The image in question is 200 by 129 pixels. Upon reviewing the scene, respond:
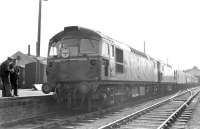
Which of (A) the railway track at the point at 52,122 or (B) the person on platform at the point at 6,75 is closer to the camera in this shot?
(A) the railway track at the point at 52,122

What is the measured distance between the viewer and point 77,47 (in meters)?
12.3

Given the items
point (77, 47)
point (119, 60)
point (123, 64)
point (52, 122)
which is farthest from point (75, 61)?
point (123, 64)

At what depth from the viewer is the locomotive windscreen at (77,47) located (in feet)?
39.8

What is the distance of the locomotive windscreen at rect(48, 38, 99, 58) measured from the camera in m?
12.1

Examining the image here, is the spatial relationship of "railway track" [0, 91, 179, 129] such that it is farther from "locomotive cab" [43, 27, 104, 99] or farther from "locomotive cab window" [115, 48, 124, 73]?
"locomotive cab window" [115, 48, 124, 73]

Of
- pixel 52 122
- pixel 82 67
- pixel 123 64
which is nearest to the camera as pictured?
pixel 52 122

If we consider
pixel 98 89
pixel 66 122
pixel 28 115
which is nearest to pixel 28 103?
pixel 28 115

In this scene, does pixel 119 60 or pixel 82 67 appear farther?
pixel 119 60

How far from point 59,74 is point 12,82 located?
1854 millimetres

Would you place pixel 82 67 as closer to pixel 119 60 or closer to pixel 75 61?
pixel 75 61

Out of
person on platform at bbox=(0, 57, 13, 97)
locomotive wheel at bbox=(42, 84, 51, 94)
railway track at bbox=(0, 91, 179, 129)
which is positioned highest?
person on platform at bbox=(0, 57, 13, 97)

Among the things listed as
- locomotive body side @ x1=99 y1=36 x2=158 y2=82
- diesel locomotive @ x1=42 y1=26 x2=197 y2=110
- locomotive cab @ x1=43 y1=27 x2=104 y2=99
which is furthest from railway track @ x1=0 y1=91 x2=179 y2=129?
locomotive body side @ x1=99 y1=36 x2=158 y2=82

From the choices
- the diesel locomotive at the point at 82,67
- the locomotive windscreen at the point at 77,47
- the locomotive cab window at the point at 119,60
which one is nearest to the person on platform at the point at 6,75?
the diesel locomotive at the point at 82,67

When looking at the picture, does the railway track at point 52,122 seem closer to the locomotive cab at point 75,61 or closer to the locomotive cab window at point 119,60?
the locomotive cab at point 75,61
